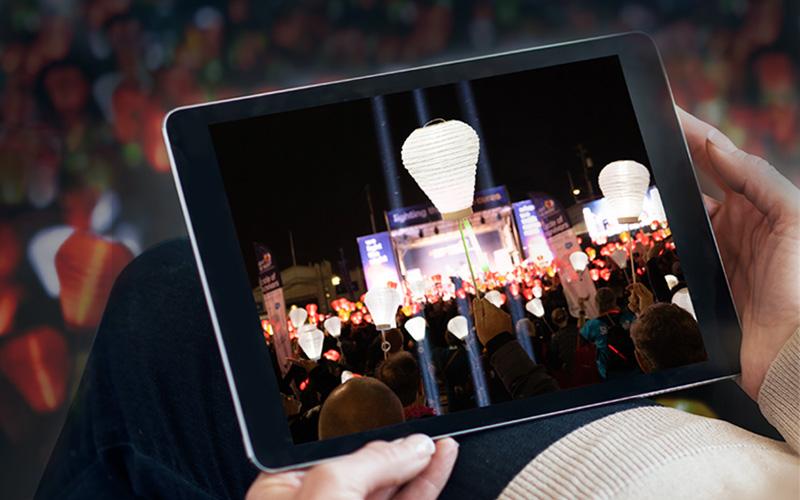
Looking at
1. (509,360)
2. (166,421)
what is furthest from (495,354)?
(166,421)

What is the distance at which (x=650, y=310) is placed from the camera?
72 cm

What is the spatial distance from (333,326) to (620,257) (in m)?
0.27

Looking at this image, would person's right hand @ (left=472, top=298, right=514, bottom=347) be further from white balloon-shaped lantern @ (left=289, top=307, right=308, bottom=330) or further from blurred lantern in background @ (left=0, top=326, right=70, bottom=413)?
blurred lantern in background @ (left=0, top=326, right=70, bottom=413)

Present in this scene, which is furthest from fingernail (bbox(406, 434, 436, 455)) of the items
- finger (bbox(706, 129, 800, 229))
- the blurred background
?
the blurred background

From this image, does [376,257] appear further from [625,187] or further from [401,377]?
[625,187]

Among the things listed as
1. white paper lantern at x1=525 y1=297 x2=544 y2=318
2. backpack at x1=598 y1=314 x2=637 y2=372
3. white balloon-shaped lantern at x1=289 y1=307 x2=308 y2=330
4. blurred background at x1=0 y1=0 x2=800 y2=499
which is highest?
blurred background at x1=0 y1=0 x2=800 y2=499

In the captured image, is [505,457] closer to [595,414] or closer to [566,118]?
[595,414]

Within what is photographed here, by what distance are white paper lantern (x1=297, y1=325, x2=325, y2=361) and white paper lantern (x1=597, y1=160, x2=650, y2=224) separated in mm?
283

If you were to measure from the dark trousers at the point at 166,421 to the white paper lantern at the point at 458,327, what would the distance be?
10cm

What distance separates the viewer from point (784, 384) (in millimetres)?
729

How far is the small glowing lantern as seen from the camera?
2.35ft

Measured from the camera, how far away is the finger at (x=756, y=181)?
2.58 feet

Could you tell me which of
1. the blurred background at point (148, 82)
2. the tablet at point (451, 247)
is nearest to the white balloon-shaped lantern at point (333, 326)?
the tablet at point (451, 247)

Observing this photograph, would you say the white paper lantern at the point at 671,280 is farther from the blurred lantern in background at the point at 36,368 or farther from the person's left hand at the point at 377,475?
the blurred lantern in background at the point at 36,368
